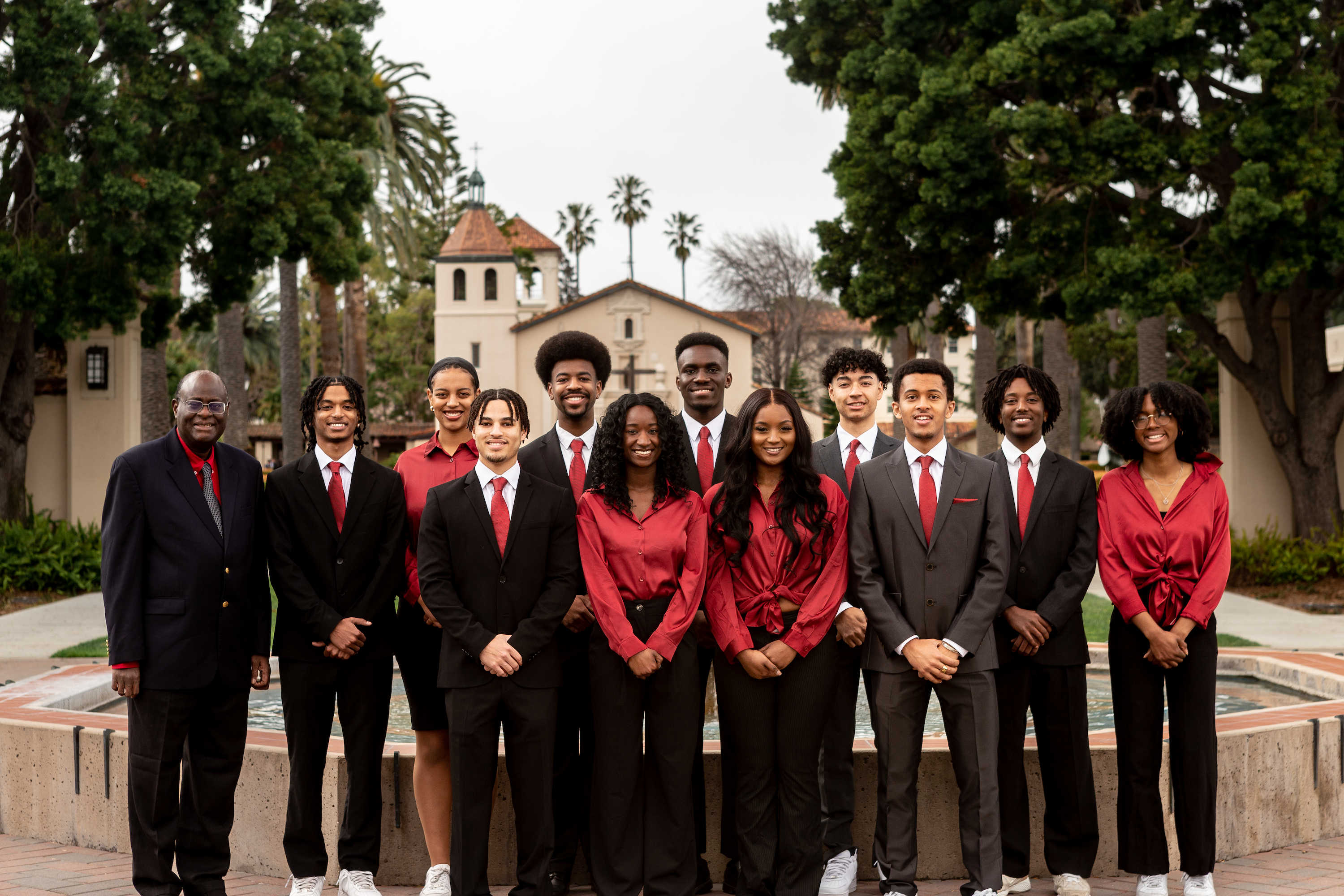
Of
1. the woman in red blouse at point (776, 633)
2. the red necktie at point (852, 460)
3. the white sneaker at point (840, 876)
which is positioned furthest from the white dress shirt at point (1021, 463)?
the white sneaker at point (840, 876)

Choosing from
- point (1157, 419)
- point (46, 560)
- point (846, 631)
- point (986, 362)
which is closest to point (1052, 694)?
point (846, 631)

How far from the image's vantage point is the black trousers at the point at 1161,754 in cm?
496

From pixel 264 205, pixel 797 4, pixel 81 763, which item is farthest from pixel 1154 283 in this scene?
pixel 81 763

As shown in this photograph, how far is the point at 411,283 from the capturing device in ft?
204

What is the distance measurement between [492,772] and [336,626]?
2.81ft

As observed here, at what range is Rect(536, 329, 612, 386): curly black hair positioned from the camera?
545 cm

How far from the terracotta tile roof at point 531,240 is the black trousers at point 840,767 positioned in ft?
212

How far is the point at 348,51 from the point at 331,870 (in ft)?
53.3

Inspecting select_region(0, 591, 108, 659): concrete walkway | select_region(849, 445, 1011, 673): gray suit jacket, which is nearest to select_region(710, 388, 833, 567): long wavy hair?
select_region(849, 445, 1011, 673): gray suit jacket

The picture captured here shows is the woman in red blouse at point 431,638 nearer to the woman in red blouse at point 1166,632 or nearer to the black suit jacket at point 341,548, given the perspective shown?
the black suit jacket at point 341,548

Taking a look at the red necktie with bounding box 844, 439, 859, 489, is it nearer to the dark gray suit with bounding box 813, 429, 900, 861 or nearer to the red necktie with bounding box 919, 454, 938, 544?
the dark gray suit with bounding box 813, 429, 900, 861

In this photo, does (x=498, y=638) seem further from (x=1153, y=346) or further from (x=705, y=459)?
(x=1153, y=346)

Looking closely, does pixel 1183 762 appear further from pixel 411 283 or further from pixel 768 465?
pixel 411 283

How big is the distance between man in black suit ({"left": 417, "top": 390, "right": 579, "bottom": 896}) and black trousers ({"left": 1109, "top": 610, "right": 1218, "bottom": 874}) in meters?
2.32
